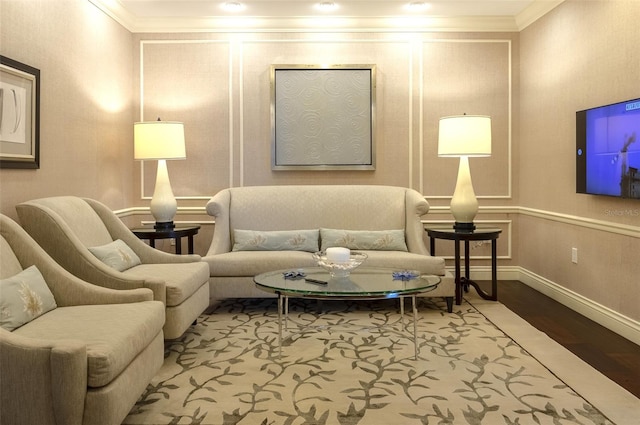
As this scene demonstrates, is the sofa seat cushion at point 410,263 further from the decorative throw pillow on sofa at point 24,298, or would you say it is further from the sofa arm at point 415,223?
the decorative throw pillow on sofa at point 24,298

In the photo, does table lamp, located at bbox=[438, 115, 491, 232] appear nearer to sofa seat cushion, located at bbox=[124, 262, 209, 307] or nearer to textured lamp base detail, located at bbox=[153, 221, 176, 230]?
sofa seat cushion, located at bbox=[124, 262, 209, 307]

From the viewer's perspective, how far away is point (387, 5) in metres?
4.72

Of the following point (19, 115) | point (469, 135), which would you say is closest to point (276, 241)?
point (469, 135)

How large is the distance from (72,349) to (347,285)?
1582mm

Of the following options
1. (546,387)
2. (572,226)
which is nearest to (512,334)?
(546,387)

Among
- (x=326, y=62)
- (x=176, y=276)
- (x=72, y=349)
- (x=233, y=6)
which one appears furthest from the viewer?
(x=326, y=62)

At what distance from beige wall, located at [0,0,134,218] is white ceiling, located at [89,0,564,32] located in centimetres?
34

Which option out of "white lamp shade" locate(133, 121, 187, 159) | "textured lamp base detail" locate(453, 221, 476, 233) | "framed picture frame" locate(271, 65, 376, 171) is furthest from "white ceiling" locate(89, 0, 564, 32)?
"textured lamp base detail" locate(453, 221, 476, 233)

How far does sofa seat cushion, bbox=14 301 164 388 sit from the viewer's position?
1879mm

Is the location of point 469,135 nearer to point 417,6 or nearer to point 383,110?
point 383,110

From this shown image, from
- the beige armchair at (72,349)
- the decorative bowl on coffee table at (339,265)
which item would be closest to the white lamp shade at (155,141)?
the decorative bowl on coffee table at (339,265)

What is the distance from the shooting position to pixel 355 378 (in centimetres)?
274

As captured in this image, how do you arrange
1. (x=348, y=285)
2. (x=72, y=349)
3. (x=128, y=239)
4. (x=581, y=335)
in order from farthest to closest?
(x=128, y=239)
(x=581, y=335)
(x=348, y=285)
(x=72, y=349)

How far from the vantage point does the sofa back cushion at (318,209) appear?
15.5 ft
